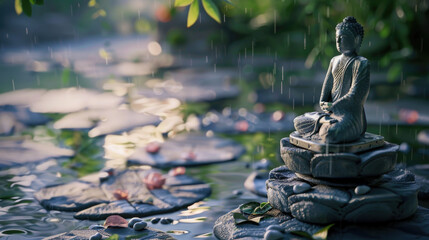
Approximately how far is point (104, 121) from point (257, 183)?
3.50 metres

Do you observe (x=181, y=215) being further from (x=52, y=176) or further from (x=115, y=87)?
(x=115, y=87)

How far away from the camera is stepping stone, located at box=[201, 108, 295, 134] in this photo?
6.85 meters

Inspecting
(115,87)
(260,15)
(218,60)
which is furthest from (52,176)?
(218,60)

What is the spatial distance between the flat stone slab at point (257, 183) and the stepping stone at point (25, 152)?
2.27 metres

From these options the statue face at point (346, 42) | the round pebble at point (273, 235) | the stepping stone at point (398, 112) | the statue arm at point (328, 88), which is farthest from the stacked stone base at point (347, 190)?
the stepping stone at point (398, 112)

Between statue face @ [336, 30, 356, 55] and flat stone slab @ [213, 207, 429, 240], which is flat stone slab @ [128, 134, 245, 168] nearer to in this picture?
flat stone slab @ [213, 207, 429, 240]

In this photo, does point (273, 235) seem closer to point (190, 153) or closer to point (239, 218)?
point (239, 218)

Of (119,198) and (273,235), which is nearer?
(273,235)

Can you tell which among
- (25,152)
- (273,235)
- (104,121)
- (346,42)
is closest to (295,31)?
(104,121)

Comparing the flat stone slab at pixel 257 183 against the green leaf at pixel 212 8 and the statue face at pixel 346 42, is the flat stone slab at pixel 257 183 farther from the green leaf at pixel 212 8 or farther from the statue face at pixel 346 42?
Result: the green leaf at pixel 212 8

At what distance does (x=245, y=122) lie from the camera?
23.4 ft

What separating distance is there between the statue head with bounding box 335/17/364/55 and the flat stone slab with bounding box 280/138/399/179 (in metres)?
0.71

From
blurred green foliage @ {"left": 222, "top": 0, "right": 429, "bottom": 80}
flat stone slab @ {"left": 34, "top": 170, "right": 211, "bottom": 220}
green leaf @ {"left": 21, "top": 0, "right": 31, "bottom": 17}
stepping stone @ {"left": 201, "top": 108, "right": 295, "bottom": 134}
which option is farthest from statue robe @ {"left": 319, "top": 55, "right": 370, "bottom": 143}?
blurred green foliage @ {"left": 222, "top": 0, "right": 429, "bottom": 80}

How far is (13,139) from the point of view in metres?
6.32
